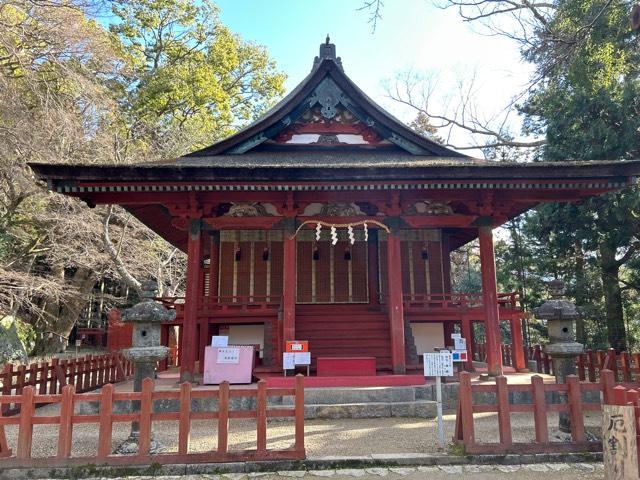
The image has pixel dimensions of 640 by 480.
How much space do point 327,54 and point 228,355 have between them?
8.52 metres

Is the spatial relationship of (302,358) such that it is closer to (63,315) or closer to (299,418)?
(299,418)

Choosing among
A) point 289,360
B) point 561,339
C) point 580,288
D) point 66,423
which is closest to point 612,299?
point 580,288

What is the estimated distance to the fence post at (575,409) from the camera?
577 centimetres

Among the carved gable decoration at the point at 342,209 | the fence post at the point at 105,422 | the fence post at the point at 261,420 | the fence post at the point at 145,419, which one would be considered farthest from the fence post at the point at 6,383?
the carved gable decoration at the point at 342,209

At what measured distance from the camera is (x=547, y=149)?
1656cm

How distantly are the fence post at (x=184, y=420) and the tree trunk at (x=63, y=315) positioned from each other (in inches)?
688

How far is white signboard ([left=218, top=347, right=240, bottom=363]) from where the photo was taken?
9219mm

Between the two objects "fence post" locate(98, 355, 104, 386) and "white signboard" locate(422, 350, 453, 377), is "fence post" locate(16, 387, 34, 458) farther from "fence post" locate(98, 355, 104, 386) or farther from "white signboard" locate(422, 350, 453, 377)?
"fence post" locate(98, 355, 104, 386)

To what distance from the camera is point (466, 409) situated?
5699mm

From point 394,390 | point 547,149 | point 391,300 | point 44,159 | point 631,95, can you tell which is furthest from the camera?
point 547,149

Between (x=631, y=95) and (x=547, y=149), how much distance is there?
10.2 feet

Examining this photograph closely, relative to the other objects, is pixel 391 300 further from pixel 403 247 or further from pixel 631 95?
pixel 631 95

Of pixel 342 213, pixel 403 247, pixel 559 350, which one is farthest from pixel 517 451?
pixel 403 247

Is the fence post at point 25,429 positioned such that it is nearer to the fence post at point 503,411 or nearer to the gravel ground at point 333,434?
the gravel ground at point 333,434
